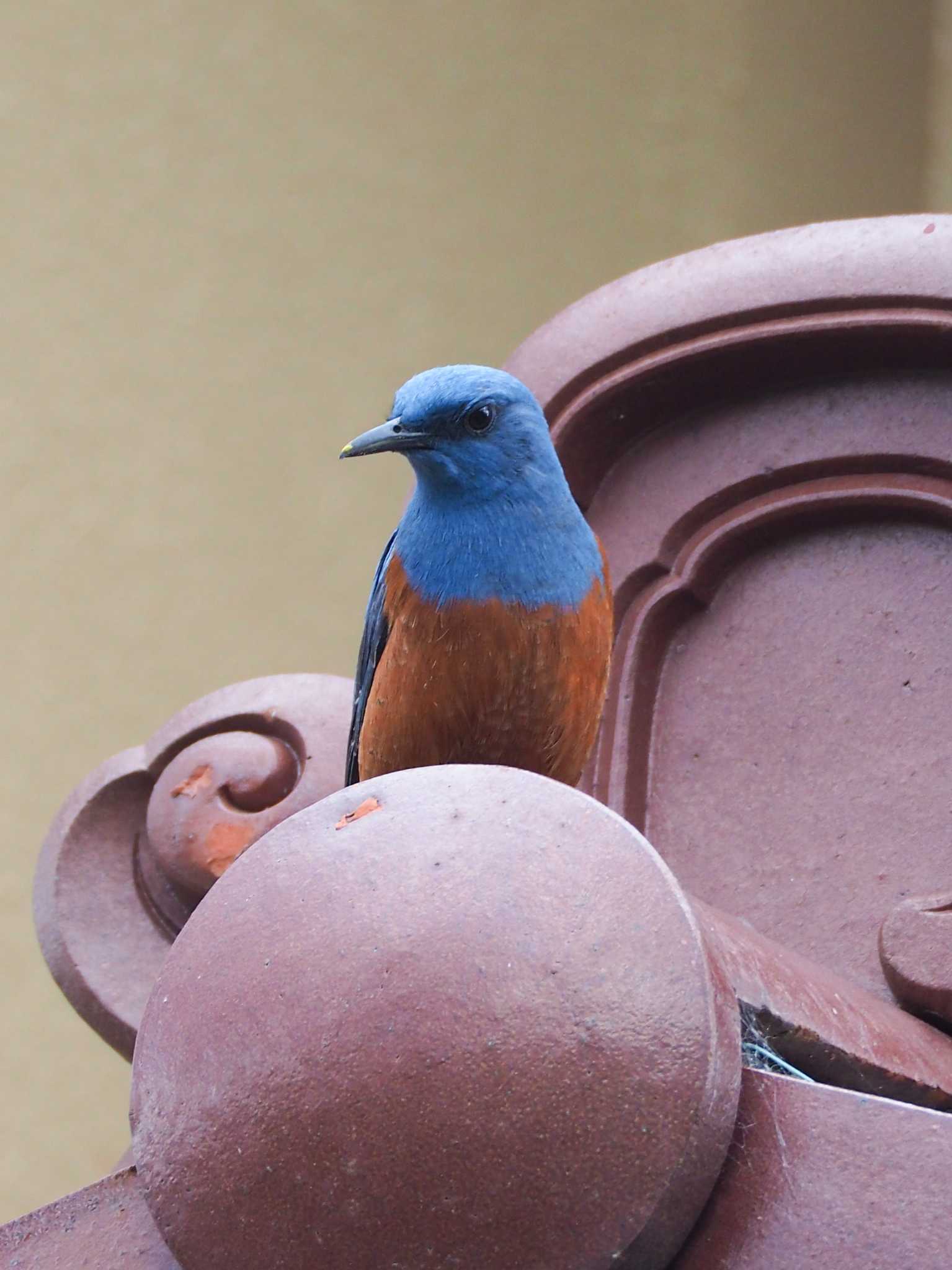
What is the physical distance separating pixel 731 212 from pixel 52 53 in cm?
125

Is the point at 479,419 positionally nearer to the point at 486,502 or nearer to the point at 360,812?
the point at 486,502

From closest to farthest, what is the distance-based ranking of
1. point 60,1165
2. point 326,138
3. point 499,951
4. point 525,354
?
point 499,951 → point 525,354 → point 60,1165 → point 326,138

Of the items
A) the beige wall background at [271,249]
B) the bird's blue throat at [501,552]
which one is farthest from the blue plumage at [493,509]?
the beige wall background at [271,249]

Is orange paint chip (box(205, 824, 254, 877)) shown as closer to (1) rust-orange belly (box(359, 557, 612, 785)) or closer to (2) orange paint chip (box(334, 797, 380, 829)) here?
(1) rust-orange belly (box(359, 557, 612, 785))

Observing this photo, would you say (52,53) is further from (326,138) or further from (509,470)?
(509,470)

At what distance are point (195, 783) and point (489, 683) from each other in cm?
36

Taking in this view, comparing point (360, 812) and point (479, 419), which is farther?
point (479, 419)

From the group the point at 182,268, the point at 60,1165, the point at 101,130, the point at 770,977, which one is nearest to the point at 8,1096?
the point at 60,1165

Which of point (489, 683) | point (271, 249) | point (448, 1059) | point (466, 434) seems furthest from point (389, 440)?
point (271, 249)

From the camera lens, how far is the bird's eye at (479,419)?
1.34 m

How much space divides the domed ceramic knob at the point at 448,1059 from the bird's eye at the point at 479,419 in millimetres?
534

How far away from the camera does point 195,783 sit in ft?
5.17

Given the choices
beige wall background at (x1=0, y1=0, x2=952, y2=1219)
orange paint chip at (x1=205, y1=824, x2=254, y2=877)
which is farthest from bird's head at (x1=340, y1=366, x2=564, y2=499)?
beige wall background at (x1=0, y1=0, x2=952, y2=1219)

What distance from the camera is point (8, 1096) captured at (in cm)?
264
